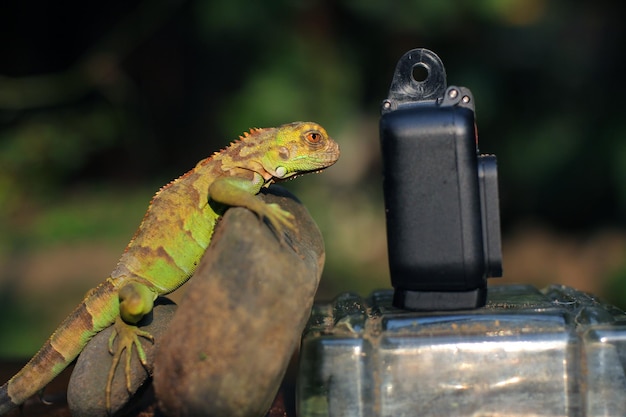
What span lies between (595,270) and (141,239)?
4.52 meters

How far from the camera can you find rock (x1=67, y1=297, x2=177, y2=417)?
6.41 ft

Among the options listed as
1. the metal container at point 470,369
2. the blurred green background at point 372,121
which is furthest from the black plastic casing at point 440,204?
the blurred green background at point 372,121

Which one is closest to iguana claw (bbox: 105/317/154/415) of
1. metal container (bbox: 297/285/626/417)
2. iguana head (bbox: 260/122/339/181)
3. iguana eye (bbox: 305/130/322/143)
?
metal container (bbox: 297/285/626/417)

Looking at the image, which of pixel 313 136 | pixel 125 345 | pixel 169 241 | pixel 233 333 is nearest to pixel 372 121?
pixel 313 136

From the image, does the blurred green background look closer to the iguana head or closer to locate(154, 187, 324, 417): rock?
the iguana head

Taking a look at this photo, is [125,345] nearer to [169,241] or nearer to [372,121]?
[169,241]

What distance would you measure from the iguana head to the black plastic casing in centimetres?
A: 33

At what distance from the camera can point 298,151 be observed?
230 cm

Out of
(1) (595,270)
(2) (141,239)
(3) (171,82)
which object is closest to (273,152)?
(2) (141,239)

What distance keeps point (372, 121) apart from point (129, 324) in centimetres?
491

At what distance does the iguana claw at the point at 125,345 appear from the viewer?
6.44 ft

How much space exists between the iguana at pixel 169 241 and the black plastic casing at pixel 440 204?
30 centimetres

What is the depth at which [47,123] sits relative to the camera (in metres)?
7.52

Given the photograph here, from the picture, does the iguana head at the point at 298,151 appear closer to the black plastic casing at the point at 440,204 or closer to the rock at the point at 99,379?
the black plastic casing at the point at 440,204
